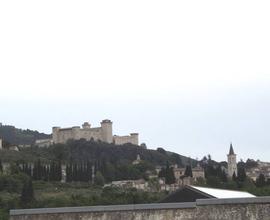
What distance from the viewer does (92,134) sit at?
14750cm

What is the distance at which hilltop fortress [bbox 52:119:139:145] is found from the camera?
146000mm

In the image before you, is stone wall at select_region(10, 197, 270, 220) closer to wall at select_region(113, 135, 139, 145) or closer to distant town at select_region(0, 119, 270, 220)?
distant town at select_region(0, 119, 270, 220)

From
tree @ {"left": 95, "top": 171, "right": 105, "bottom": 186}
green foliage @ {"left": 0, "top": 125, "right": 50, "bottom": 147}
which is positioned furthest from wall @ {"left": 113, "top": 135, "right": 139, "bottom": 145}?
tree @ {"left": 95, "top": 171, "right": 105, "bottom": 186}

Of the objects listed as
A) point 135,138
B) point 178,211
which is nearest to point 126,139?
point 135,138

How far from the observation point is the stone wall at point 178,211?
1706cm

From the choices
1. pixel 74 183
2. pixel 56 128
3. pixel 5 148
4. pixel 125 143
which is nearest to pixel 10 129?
pixel 56 128

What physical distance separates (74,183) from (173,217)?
71004mm

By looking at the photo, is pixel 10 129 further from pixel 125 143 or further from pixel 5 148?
pixel 5 148

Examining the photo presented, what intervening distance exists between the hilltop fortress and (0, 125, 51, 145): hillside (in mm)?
31652

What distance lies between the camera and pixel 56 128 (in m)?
150

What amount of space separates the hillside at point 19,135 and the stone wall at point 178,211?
161924 millimetres

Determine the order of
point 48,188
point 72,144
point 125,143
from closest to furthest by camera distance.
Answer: point 48,188 < point 72,144 < point 125,143

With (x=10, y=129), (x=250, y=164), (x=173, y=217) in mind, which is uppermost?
(x=10, y=129)

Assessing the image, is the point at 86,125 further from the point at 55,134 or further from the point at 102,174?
the point at 102,174
